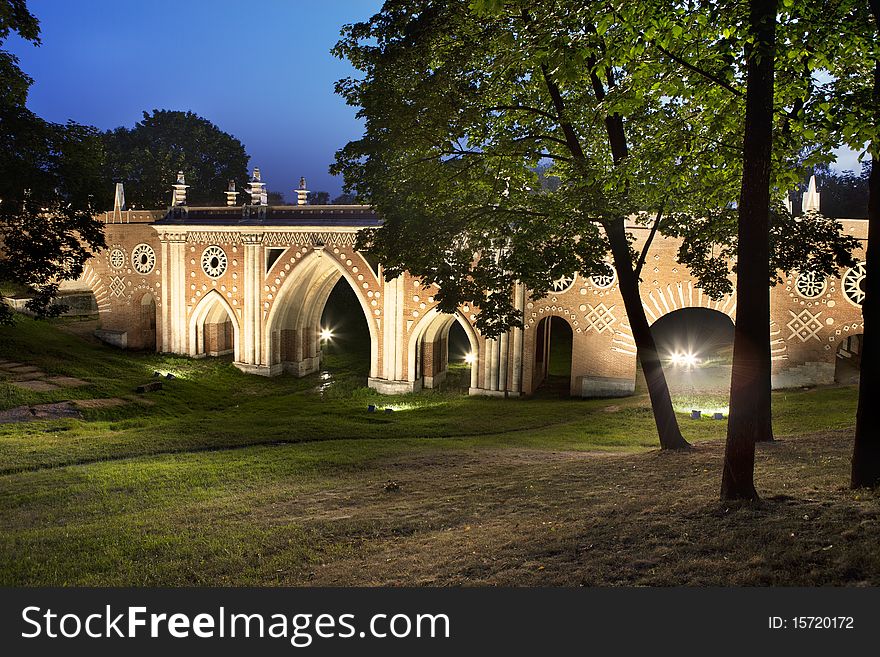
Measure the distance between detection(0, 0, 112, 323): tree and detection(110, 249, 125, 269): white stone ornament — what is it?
56.5 feet

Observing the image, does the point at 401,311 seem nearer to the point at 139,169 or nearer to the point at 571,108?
Answer: the point at 571,108

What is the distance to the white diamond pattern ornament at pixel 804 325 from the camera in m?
19.5

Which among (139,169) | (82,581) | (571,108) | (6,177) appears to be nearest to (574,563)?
(82,581)

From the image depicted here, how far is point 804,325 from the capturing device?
19.6 metres

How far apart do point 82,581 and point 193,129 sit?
5065 cm

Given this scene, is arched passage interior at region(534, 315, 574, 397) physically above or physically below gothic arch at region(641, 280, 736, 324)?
below

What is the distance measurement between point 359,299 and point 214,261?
6680mm

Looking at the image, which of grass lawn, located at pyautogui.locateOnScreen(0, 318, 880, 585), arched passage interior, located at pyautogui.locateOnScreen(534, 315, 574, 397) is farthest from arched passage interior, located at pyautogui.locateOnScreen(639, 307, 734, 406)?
arched passage interior, located at pyautogui.locateOnScreen(534, 315, 574, 397)

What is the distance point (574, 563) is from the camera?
→ 17.8 feet

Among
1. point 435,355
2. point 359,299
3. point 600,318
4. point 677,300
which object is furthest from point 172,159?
point 677,300

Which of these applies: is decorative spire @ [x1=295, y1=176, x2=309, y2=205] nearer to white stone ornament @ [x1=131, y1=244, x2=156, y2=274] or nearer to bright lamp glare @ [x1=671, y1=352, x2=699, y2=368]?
white stone ornament @ [x1=131, y1=244, x2=156, y2=274]

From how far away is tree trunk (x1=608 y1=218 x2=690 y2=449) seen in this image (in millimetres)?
10328

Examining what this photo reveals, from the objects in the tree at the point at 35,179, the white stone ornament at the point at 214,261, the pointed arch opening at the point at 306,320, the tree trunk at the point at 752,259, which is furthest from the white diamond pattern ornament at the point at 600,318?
the white stone ornament at the point at 214,261

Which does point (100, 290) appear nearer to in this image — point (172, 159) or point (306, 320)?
point (306, 320)
